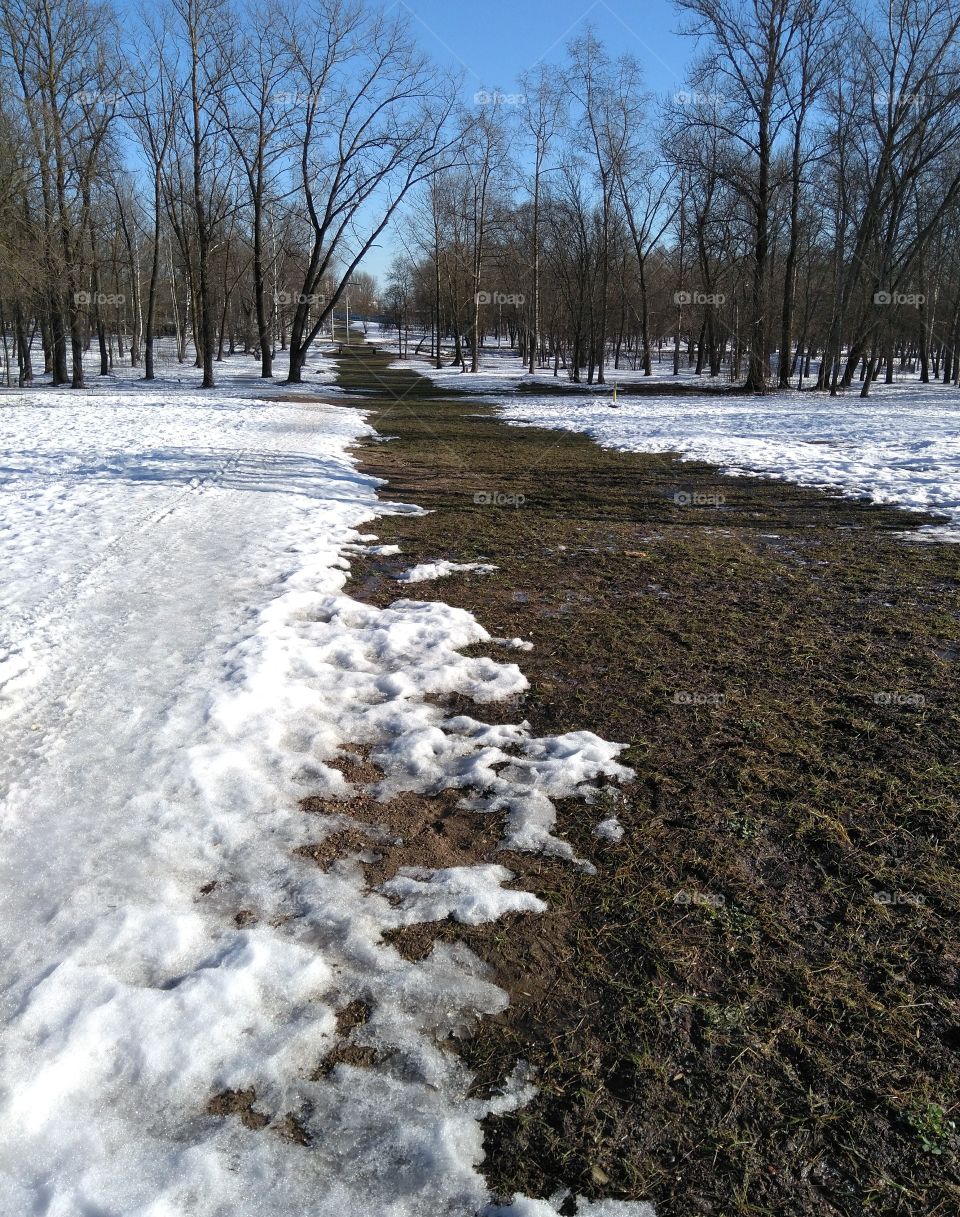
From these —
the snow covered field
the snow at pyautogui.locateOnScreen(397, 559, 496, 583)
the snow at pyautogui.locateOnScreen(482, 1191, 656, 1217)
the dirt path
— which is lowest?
the snow at pyautogui.locateOnScreen(482, 1191, 656, 1217)

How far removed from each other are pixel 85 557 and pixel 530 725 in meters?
4.58

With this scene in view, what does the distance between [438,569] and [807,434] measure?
1313cm

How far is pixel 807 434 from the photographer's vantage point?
682 inches

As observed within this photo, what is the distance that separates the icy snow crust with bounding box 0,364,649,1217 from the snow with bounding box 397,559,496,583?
69 cm

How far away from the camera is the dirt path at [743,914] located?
1988 mm

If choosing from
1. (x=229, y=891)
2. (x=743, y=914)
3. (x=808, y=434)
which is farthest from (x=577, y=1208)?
(x=808, y=434)

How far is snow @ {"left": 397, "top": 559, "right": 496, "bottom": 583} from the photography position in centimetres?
691

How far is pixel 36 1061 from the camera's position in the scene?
2.13 meters

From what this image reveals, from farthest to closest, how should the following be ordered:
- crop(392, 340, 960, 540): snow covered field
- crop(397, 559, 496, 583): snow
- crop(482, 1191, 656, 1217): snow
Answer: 1. crop(392, 340, 960, 540): snow covered field
2. crop(397, 559, 496, 583): snow
3. crop(482, 1191, 656, 1217): snow

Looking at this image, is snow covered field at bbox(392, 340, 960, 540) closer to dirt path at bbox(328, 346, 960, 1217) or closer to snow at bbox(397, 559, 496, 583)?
dirt path at bbox(328, 346, 960, 1217)

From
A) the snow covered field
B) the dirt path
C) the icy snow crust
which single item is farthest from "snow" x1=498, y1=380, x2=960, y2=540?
the icy snow crust

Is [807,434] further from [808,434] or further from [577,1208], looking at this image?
[577,1208]

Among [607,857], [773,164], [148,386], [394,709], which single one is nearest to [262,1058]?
[607,857]

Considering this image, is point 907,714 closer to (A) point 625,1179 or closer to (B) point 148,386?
(A) point 625,1179
